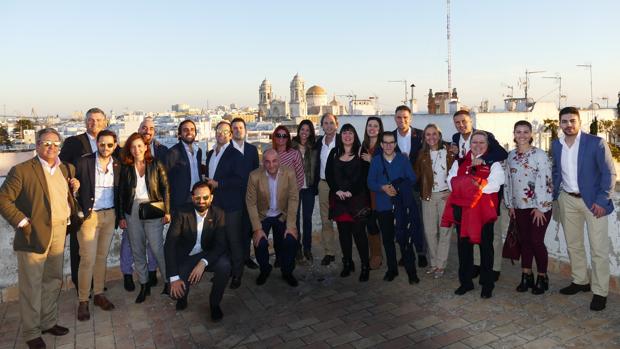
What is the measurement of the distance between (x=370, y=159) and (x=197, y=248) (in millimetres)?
2035

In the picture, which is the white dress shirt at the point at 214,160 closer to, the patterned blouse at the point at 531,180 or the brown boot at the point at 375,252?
the brown boot at the point at 375,252

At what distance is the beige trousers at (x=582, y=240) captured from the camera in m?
4.34

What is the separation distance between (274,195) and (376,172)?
44.6 inches

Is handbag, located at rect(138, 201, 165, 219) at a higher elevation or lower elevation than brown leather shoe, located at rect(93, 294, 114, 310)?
higher

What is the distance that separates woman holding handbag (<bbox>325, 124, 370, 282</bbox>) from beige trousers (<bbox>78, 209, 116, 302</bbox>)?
2264 mm

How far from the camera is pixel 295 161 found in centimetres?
564

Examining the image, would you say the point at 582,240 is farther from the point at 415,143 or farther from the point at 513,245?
the point at 415,143

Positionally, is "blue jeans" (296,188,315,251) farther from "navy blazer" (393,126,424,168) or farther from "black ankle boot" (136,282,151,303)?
"black ankle boot" (136,282,151,303)

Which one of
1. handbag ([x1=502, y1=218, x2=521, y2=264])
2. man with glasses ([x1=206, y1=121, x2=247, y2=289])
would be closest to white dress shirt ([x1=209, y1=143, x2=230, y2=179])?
man with glasses ([x1=206, y1=121, x2=247, y2=289])

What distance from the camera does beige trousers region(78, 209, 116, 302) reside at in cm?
444

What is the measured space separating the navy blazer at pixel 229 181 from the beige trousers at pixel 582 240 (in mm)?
3226

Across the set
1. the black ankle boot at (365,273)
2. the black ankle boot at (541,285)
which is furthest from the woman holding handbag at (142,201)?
the black ankle boot at (541,285)

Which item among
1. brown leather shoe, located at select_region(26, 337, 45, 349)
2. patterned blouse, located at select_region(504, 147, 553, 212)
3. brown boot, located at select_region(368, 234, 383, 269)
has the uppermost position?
patterned blouse, located at select_region(504, 147, 553, 212)

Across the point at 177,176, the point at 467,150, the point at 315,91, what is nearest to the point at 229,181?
the point at 177,176
